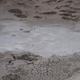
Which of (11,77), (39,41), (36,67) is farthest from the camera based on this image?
(39,41)

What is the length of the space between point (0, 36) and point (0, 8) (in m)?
1.97

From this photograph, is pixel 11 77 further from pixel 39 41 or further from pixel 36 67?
pixel 39 41

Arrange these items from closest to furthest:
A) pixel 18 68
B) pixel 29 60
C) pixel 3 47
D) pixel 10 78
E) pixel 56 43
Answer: pixel 10 78, pixel 18 68, pixel 29 60, pixel 3 47, pixel 56 43

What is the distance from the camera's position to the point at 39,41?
2822 mm

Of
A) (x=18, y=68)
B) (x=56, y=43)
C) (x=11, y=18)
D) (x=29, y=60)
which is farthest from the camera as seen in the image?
(x=11, y=18)

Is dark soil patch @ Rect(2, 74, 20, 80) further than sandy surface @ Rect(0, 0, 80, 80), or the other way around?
sandy surface @ Rect(0, 0, 80, 80)

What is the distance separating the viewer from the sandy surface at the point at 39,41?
1.80 metres

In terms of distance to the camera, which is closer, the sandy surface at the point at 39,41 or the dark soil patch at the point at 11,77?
the dark soil patch at the point at 11,77

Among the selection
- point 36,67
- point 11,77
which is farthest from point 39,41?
point 11,77

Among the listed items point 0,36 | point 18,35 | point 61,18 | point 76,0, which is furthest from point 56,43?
point 76,0

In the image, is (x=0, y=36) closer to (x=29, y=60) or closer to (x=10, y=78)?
(x=29, y=60)

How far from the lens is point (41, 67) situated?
1.86m

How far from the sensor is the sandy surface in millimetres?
1801

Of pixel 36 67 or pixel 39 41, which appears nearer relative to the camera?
pixel 36 67
